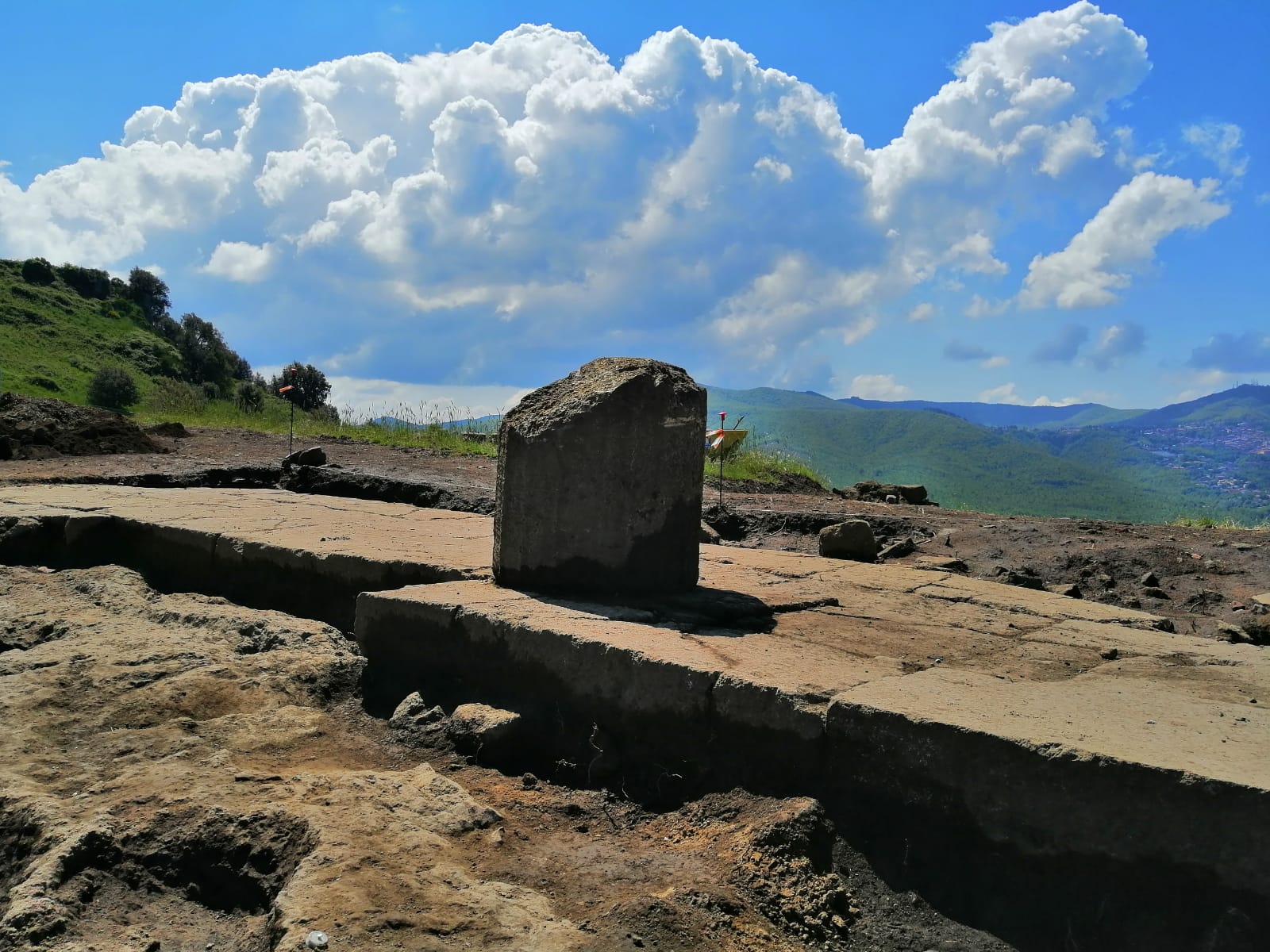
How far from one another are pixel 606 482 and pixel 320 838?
Answer: 1682mm

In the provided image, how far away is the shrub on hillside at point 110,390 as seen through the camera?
24.9 meters

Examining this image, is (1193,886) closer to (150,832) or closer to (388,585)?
(150,832)

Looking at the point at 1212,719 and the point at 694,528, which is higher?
the point at 694,528

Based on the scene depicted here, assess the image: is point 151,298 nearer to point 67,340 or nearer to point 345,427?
point 67,340

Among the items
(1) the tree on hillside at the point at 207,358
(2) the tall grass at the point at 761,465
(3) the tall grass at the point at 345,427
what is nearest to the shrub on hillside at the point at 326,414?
(3) the tall grass at the point at 345,427

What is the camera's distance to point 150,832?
236cm

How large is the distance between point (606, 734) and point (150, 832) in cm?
125

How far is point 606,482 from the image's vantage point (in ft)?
11.7

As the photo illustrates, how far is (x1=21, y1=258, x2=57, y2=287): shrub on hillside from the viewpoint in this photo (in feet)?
129

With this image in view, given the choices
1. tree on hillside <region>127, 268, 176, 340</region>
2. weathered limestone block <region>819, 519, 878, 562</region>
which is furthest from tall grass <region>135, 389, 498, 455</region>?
tree on hillside <region>127, 268, 176, 340</region>

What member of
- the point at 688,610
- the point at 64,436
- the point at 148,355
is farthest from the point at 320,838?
the point at 148,355

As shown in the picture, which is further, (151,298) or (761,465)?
(151,298)

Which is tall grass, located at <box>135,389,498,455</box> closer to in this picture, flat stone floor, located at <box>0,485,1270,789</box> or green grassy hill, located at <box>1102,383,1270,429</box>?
flat stone floor, located at <box>0,485,1270,789</box>

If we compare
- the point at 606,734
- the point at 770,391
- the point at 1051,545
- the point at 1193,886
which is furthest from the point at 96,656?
the point at 770,391
